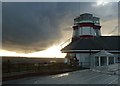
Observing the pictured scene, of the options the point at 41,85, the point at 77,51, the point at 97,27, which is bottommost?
the point at 41,85

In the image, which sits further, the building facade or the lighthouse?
the lighthouse

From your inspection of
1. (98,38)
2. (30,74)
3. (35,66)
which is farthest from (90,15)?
(30,74)

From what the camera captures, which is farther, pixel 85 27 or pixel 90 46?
pixel 85 27

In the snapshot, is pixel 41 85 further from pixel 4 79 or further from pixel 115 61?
pixel 115 61

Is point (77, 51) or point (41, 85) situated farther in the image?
point (77, 51)

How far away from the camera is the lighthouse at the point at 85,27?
57.1 m

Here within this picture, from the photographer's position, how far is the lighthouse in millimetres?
57062

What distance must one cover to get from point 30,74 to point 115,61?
1077 inches

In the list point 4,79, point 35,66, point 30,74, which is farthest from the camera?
point 35,66

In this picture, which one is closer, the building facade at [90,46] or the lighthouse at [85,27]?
the building facade at [90,46]

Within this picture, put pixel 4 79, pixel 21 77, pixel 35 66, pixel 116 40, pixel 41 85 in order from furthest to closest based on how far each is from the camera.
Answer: pixel 116 40 < pixel 35 66 < pixel 21 77 < pixel 4 79 < pixel 41 85

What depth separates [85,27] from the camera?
57.6m

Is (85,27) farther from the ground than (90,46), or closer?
farther from the ground

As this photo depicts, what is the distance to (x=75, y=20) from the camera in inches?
2410
